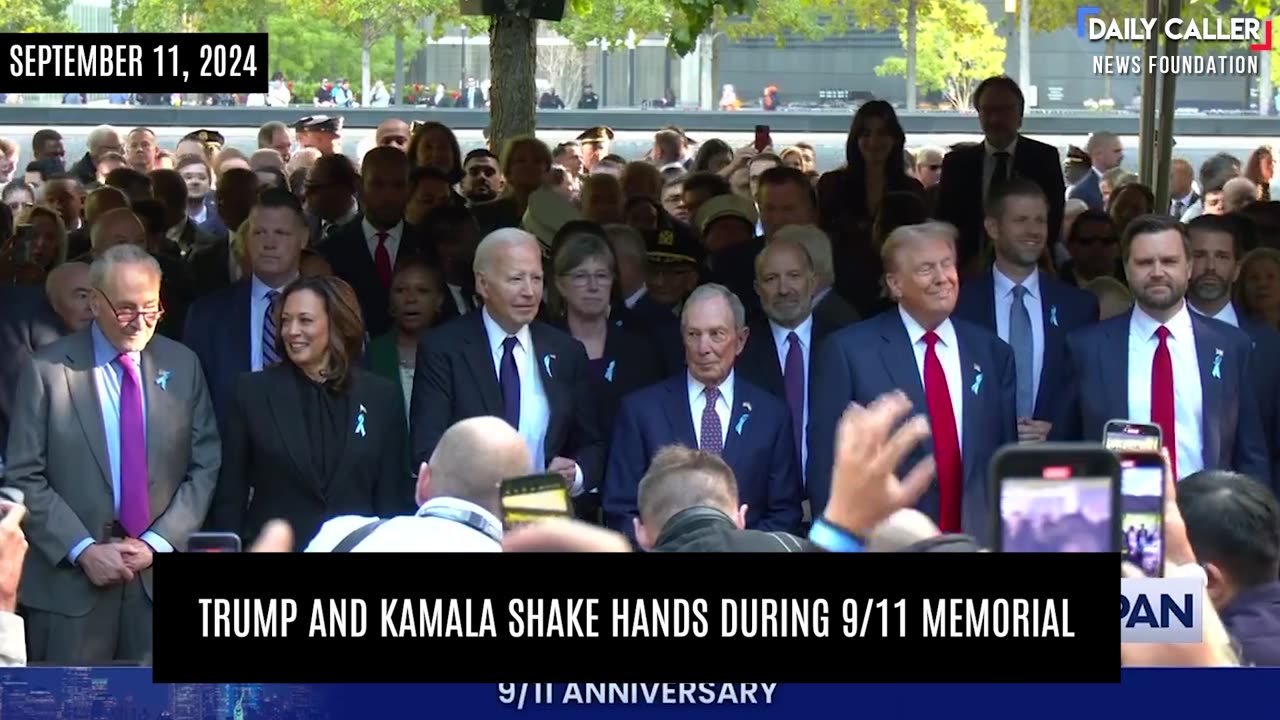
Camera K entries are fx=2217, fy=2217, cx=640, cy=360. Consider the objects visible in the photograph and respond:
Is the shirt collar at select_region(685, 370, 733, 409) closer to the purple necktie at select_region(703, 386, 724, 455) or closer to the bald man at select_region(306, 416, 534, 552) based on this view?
the purple necktie at select_region(703, 386, 724, 455)

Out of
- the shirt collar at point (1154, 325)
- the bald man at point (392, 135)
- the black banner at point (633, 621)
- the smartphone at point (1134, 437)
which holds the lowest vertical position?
the black banner at point (633, 621)

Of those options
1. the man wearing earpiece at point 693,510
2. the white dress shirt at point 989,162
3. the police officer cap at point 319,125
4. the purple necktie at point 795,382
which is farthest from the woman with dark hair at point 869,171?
the police officer cap at point 319,125

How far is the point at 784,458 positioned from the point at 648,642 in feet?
9.94

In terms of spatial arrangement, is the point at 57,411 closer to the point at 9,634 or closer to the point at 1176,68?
the point at 9,634

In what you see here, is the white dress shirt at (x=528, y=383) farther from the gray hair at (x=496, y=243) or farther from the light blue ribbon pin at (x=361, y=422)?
the light blue ribbon pin at (x=361, y=422)

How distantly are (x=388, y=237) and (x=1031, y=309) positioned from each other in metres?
3.23

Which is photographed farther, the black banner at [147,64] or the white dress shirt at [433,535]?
the black banner at [147,64]

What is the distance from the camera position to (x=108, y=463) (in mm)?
6578

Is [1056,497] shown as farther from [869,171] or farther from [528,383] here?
[869,171]

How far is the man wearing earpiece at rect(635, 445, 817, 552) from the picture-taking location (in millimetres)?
4043

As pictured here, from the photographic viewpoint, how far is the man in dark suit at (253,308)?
24.8 feet

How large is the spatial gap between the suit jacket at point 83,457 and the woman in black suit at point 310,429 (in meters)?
0.10

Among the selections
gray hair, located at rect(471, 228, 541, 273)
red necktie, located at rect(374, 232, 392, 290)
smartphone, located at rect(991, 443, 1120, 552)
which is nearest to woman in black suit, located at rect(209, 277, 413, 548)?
gray hair, located at rect(471, 228, 541, 273)

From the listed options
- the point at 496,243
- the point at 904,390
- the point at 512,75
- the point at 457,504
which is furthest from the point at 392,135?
the point at 457,504
